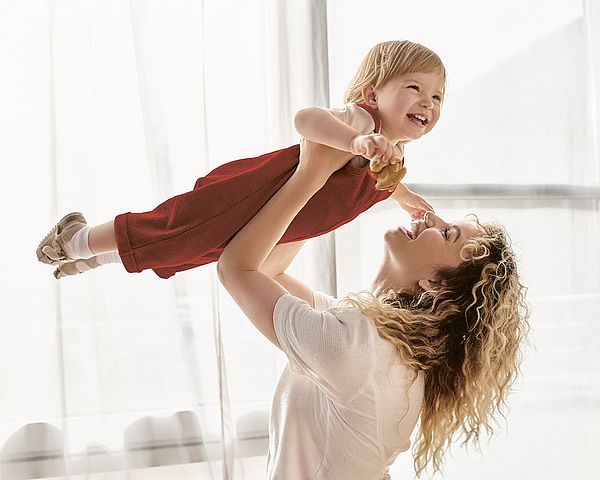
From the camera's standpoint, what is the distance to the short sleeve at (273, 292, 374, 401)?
1.25 m

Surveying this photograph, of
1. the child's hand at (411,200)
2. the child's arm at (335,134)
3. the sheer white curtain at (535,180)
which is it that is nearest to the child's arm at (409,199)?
the child's hand at (411,200)

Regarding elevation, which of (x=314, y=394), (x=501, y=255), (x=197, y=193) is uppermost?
(x=197, y=193)

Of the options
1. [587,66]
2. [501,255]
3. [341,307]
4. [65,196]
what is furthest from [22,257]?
[587,66]

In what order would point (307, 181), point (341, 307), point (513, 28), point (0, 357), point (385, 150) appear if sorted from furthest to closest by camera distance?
1. point (513, 28)
2. point (0, 357)
3. point (341, 307)
4. point (307, 181)
5. point (385, 150)

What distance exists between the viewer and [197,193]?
4.20 feet

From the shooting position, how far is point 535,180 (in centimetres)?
240

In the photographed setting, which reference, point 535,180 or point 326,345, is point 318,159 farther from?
point 535,180

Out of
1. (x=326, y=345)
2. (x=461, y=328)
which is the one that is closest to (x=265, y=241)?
(x=326, y=345)

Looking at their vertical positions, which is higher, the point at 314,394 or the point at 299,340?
the point at 299,340

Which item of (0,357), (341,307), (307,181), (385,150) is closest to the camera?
(385,150)

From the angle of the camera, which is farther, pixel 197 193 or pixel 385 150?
pixel 197 193

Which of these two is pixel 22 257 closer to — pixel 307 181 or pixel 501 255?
pixel 307 181

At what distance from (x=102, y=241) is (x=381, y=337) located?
0.49m

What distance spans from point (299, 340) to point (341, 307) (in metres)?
0.13
